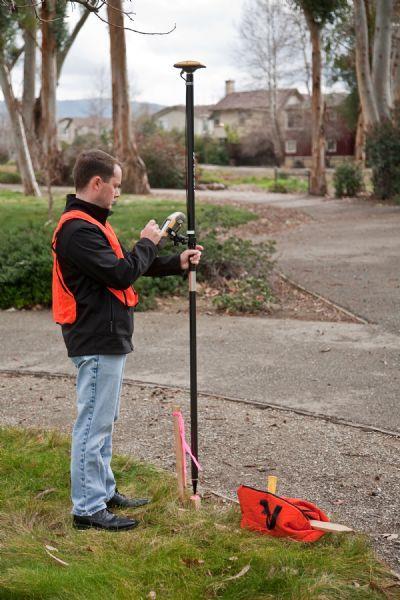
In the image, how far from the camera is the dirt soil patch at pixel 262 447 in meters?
4.38

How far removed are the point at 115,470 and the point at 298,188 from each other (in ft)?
97.2

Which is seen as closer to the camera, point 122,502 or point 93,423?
point 93,423

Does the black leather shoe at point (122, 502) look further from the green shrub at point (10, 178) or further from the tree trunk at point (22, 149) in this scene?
the green shrub at point (10, 178)

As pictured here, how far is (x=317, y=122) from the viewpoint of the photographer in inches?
1104

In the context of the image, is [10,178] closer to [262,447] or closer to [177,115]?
[262,447]

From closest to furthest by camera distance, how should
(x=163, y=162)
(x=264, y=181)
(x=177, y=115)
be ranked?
(x=163, y=162)
(x=264, y=181)
(x=177, y=115)

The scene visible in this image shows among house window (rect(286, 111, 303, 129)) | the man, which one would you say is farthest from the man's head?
house window (rect(286, 111, 303, 129))

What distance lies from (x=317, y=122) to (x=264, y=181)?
12.5 m

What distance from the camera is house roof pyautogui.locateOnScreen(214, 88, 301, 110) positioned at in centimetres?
8044

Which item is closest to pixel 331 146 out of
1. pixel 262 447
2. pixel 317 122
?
pixel 317 122

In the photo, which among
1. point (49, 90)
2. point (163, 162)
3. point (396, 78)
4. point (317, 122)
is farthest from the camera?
point (163, 162)

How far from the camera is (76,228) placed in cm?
374

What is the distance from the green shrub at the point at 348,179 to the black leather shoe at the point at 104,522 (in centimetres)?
2309

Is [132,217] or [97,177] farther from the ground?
[97,177]
